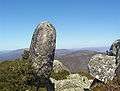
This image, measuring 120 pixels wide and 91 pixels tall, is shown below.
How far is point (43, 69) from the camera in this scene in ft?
73.3

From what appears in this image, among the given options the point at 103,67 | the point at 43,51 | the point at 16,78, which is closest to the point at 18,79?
the point at 16,78

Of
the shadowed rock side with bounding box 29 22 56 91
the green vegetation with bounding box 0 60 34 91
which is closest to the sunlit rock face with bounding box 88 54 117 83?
the shadowed rock side with bounding box 29 22 56 91

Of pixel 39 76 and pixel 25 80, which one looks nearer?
pixel 39 76

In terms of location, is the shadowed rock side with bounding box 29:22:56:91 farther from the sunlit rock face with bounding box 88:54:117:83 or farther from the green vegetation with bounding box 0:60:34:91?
the sunlit rock face with bounding box 88:54:117:83

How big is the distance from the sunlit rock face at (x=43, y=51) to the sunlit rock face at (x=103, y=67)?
6.06 meters

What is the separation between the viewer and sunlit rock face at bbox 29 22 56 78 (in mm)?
22344

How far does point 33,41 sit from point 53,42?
5.11ft

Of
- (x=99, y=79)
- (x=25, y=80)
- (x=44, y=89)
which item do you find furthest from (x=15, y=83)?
(x=99, y=79)

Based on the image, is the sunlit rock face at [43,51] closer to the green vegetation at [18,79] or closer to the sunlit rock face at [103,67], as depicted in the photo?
the green vegetation at [18,79]

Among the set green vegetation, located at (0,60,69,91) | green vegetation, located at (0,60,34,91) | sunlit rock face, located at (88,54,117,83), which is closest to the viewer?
green vegetation, located at (0,60,69,91)

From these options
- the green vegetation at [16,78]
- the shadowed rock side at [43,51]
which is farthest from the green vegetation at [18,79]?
the shadowed rock side at [43,51]

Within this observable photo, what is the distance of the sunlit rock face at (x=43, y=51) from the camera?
22344 mm

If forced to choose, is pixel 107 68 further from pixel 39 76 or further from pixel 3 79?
pixel 3 79

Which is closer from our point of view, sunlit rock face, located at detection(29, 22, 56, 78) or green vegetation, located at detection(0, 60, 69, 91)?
sunlit rock face, located at detection(29, 22, 56, 78)
